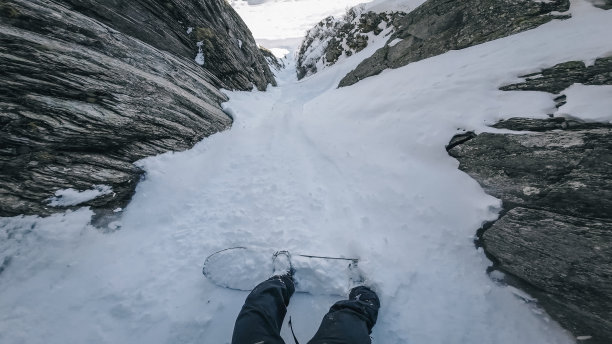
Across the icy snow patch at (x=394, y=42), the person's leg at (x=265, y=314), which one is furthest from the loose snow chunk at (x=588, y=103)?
the icy snow patch at (x=394, y=42)

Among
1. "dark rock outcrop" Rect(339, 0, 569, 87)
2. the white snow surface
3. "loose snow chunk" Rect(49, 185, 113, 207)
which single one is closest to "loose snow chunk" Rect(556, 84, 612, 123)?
the white snow surface

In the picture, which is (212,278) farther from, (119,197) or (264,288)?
(119,197)

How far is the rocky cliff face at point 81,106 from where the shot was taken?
4.48 metres

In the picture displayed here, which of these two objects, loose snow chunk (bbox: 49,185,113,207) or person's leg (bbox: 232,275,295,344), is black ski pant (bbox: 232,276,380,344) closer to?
person's leg (bbox: 232,275,295,344)

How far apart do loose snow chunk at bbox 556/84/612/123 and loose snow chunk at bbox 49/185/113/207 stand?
9193 millimetres

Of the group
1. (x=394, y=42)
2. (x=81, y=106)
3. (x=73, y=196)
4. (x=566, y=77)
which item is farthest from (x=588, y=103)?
(x=394, y=42)

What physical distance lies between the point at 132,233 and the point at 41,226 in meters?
1.33

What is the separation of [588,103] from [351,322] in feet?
18.9

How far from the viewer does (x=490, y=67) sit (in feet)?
23.0

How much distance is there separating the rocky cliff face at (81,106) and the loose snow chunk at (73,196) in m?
0.03

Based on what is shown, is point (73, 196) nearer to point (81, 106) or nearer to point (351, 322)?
point (81, 106)

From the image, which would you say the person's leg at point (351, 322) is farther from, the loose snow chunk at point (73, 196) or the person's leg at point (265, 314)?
the loose snow chunk at point (73, 196)

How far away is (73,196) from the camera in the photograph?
4641 mm

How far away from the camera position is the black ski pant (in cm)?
292
